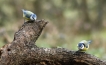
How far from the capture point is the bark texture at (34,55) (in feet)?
6.61

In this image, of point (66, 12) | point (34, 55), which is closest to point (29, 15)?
point (34, 55)

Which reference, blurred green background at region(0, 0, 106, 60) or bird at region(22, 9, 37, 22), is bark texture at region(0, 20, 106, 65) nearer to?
bird at region(22, 9, 37, 22)

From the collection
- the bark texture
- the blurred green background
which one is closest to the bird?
the bark texture

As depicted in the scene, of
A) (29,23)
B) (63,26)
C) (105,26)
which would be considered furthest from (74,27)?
(29,23)

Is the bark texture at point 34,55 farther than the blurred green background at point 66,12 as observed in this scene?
No

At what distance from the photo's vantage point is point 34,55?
6.81ft

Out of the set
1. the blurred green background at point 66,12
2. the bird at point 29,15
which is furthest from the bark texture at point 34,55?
the blurred green background at point 66,12

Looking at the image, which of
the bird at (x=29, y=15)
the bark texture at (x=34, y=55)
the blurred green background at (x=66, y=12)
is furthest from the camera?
the blurred green background at (x=66, y=12)

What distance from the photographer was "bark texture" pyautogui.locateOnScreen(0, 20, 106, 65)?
2.02m

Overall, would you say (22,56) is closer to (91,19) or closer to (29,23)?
(29,23)

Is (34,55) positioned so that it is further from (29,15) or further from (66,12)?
(66,12)

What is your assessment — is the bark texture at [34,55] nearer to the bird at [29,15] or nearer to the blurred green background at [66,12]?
the bird at [29,15]

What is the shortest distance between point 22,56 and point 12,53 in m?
0.08

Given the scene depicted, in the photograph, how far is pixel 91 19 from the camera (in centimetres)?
756
